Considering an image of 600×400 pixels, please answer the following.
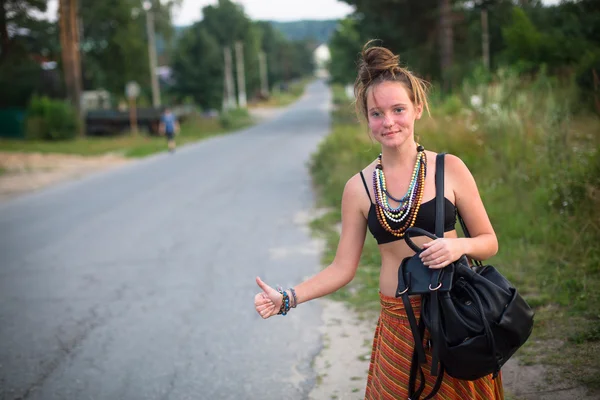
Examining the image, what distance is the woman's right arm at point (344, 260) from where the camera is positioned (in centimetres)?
264

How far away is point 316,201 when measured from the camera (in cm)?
1170

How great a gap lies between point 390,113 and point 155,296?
14.7ft

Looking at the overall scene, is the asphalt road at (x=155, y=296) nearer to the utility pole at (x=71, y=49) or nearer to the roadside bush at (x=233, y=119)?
the utility pole at (x=71, y=49)

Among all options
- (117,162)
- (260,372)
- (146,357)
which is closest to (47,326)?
(146,357)

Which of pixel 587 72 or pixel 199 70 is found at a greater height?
pixel 199 70

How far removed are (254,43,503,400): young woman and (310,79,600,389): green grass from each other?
305 mm

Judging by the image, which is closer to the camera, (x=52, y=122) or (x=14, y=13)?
(x=52, y=122)

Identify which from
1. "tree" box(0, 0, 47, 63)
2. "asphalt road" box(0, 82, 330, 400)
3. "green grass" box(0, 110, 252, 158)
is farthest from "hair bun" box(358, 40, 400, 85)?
"tree" box(0, 0, 47, 63)

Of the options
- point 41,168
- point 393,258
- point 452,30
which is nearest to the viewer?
point 393,258

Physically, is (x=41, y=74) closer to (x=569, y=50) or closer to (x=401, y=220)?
(x=569, y=50)

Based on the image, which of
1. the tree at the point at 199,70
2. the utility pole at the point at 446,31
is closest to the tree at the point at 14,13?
the tree at the point at 199,70

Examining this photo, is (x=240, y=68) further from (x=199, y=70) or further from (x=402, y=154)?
(x=402, y=154)

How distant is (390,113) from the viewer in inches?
97.7

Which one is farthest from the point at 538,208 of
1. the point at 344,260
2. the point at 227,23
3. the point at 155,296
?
the point at 227,23
